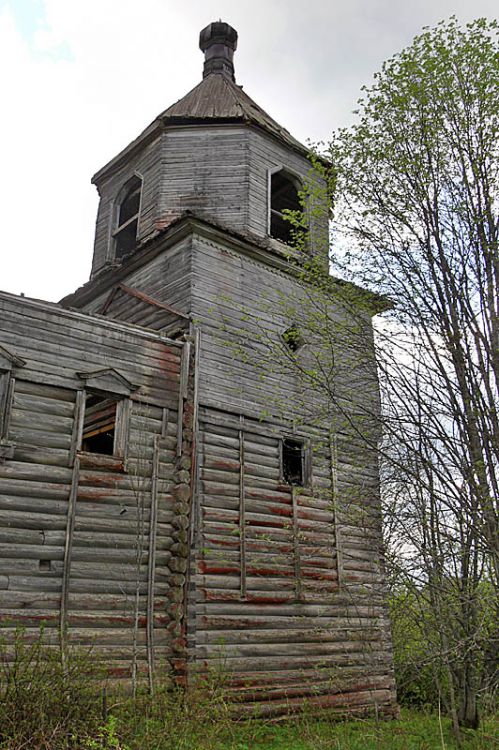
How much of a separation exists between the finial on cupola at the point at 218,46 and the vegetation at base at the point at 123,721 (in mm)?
17742

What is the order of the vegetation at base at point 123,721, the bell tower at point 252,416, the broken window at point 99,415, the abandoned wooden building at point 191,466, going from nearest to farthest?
the vegetation at base at point 123,721
the abandoned wooden building at point 191,466
the bell tower at point 252,416
the broken window at point 99,415

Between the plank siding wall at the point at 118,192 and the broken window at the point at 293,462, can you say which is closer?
the broken window at the point at 293,462

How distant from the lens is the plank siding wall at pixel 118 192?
16172mm

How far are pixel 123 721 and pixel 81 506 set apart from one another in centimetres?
328

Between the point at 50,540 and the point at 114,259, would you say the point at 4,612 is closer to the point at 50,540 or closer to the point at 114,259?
the point at 50,540

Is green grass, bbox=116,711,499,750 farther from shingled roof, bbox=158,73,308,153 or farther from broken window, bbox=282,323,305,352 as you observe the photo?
shingled roof, bbox=158,73,308,153

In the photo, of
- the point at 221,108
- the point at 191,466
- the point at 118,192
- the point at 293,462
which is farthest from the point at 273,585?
the point at 221,108

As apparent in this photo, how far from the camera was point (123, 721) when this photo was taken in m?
8.14

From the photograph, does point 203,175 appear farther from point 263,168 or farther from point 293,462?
point 293,462

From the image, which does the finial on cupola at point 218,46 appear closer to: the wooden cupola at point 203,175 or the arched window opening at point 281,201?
the wooden cupola at point 203,175

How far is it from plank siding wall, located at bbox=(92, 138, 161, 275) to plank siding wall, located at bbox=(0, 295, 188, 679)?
5.46m

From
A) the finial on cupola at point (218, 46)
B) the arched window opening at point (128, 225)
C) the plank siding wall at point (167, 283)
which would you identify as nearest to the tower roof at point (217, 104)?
the finial on cupola at point (218, 46)

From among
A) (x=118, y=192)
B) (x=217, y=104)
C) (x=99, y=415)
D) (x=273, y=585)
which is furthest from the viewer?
(x=118, y=192)


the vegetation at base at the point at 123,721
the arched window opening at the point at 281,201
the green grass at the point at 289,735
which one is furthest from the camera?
the arched window opening at the point at 281,201
